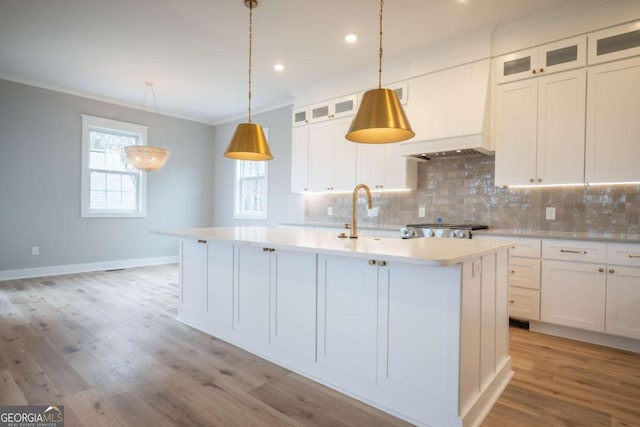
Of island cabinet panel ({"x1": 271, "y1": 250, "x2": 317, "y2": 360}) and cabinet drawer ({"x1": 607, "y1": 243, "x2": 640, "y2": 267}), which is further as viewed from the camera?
cabinet drawer ({"x1": 607, "y1": 243, "x2": 640, "y2": 267})

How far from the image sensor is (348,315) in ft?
6.66

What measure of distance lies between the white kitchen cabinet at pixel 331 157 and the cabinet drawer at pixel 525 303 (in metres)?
2.31

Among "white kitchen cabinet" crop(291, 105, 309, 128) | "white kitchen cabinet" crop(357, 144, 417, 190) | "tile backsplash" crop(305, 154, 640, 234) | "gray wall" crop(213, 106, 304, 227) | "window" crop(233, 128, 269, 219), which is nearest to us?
"tile backsplash" crop(305, 154, 640, 234)

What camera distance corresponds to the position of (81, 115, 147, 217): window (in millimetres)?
5621

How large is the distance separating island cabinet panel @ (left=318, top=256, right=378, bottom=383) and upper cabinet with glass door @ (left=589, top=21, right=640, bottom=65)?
2886mm

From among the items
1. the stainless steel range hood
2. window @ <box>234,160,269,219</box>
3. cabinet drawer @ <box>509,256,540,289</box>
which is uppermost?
the stainless steel range hood

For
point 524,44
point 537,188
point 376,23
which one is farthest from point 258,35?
point 537,188

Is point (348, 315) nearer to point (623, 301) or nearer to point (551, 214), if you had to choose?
point (623, 301)

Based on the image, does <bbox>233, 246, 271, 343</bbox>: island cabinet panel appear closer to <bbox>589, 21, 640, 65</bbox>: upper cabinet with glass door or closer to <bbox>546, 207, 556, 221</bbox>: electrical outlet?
<bbox>546, 207, 556, 221</bbox>: electrical outlet

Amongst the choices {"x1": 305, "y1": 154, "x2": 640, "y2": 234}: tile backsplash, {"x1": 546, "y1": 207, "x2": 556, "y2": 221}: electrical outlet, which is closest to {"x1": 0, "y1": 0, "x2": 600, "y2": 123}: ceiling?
{"x1": 305, "y1": 154, "x2": 640, "y2": 234}: tile backsplash

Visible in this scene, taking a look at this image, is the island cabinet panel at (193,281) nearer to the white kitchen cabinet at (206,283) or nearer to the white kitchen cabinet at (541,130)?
the white kitchen cabinet at (206,283)

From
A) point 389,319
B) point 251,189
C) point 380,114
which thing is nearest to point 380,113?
point 380,114

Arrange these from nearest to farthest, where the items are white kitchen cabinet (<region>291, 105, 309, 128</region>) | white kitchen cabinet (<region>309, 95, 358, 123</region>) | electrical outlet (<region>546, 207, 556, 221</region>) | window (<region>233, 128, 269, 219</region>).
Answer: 1. electrical outlet (<region>546, 207, 556, 221</region>)
2. white kitchen cabinet (<region>309, 95, 358, 123</region>)
3. white kitchen cabinet (<region>291, 105, 309, 128</region>)
4. window (<region>233, 128, 269, 219</region>)

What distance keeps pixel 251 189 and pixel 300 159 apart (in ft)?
5.61
